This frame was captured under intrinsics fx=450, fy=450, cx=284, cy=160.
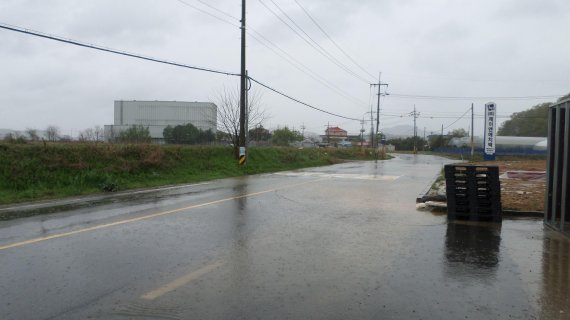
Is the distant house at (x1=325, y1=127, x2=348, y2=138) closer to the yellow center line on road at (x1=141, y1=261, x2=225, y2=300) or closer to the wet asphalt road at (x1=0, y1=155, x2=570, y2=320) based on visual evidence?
the wet asphalt road at (x1=0, y1=155, x2=570, y2=320)

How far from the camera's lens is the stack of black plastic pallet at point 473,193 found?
9688 mm

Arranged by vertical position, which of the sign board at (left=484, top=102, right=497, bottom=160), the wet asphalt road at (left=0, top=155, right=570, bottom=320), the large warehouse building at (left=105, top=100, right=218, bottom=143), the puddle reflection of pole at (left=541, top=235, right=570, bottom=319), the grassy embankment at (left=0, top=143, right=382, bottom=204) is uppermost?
the large warehouse building at (left=105, top=100, right=218, bottom=143)


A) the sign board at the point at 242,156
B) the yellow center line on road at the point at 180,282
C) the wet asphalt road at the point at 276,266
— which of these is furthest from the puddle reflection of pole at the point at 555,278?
the sign board at the point at 242,156

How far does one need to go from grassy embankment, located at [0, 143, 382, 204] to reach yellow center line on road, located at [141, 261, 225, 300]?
386 inches

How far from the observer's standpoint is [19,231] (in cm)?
816

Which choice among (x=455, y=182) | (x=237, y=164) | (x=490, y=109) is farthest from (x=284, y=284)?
(x=237, y=164)

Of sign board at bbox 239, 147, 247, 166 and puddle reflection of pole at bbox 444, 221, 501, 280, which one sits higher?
sign board at bbox 239, 147, 247, 166

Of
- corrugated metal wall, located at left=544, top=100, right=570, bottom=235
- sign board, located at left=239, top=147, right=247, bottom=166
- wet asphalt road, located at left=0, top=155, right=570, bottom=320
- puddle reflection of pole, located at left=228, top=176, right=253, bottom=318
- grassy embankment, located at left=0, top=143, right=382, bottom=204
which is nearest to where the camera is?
wet asphalt road, located at left=0, top=155, right=570, bottom=320

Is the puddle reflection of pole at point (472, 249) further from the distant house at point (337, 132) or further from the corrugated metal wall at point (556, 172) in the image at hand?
the distant house at point (337, 132)

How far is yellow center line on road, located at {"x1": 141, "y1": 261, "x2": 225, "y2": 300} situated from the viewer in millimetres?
4758

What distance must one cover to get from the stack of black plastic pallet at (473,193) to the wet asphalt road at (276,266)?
0.47 metres

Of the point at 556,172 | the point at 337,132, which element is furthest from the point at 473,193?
the point at 337,132

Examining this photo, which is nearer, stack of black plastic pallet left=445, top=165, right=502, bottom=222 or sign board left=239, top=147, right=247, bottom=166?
stack of black plastic pallet left=445, top=165, right=502, bottom=222

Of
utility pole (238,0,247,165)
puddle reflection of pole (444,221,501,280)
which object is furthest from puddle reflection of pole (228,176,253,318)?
utility pole (238,0,247,165)
